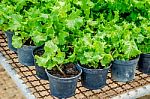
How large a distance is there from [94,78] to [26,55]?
15.1 inches

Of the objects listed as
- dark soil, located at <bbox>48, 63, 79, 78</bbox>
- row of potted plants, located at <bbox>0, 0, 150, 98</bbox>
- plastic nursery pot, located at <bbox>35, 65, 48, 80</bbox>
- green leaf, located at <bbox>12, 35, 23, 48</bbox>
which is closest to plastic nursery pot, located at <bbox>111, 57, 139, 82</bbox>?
row of potted plants, located at <bbox>0, 0, 150, 98</bbox>

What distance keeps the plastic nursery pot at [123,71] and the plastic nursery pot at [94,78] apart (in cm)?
7

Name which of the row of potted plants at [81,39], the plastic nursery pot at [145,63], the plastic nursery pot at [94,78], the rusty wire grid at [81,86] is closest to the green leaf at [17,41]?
the row of potted plants at [81,39]

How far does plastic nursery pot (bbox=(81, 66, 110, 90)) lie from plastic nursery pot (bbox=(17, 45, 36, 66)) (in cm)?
31

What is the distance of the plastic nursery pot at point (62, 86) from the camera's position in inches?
53.2

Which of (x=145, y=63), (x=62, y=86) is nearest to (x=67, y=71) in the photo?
(x=62, y=86)

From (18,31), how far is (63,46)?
0.26 metres

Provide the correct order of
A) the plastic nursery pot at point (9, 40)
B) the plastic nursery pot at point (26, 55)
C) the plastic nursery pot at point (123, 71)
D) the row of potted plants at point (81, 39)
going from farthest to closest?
the plastic nursery pot at point (9, 40), the plastic nursery pot at point (26, 55), the plastic nursery pot at point (123, 71), the row of potted plants at point (81, 39)

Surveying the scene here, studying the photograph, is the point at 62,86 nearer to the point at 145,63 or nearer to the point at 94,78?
the point at 94,78

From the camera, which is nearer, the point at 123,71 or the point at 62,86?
the point at 62,86

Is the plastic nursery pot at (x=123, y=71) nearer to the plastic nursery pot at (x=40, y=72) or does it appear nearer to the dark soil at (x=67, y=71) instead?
the dark soil at (x=67, y=71)

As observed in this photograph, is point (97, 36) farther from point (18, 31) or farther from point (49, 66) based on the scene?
point (18, 31)

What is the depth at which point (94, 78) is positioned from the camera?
1.43 metres

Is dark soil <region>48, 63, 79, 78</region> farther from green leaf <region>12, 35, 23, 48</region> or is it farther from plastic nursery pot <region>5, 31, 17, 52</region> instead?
plastic nursery pot <region>5, 31, 17, 52</region>
